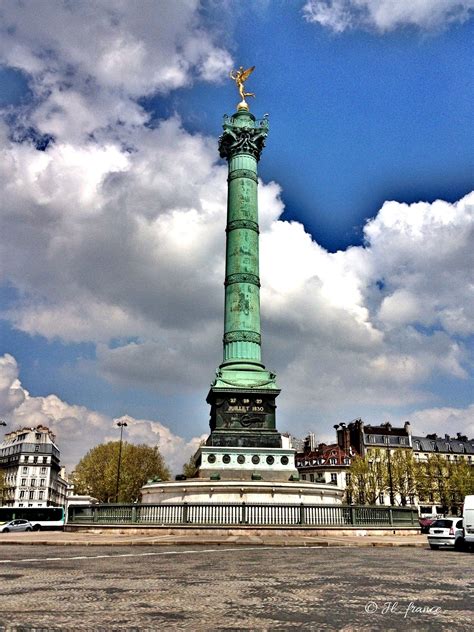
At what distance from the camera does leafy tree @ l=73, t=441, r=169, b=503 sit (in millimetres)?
64875

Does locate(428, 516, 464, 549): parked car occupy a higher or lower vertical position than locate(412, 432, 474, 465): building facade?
lower

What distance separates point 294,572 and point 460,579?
2598 millimetres

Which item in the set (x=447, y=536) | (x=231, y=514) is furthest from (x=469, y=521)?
(x=231, y=514)

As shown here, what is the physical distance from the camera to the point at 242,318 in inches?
1467

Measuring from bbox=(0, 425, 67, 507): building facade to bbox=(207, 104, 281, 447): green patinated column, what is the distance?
72.6 meters

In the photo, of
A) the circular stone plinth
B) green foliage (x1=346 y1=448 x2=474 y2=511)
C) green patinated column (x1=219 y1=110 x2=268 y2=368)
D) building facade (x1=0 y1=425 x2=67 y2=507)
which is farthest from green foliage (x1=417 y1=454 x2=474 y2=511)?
building facade (x1=0 y1=425 x2=67 y2=507)

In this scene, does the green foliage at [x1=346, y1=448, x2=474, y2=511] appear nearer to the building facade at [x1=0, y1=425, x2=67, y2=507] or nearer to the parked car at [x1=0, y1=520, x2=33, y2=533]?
the parked car at [x1=0, y1=520, x2=33, y2=533]

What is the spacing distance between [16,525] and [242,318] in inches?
914

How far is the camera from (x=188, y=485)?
29.2 metres

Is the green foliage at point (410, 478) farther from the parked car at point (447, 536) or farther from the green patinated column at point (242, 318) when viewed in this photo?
the parked car at point (447, 536)

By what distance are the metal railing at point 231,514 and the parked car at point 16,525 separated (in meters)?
20.9

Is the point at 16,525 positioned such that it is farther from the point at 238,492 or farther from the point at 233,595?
the point at 233,595

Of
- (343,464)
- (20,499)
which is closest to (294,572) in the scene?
(343,464)

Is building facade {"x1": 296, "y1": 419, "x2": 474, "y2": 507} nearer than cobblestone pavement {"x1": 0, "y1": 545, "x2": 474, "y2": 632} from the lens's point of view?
No
